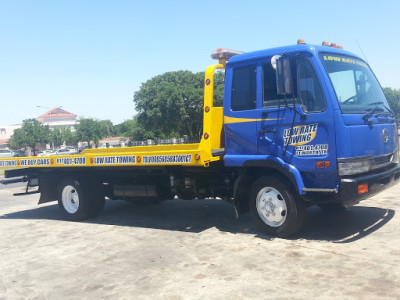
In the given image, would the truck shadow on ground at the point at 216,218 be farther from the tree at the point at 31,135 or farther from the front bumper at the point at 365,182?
the tree at the point at 31,135

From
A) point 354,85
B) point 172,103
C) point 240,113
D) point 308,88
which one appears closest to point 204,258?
point 240,113

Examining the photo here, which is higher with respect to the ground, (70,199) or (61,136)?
(61,136)

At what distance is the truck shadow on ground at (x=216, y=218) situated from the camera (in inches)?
220

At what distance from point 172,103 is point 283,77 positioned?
44848 millimetres

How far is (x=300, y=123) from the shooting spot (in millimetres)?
5023

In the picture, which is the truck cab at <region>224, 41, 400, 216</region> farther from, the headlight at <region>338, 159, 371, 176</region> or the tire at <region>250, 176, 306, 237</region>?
the tire at <region>250, 176, 306, 237</region>

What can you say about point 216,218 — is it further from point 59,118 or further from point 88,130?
point 59,118

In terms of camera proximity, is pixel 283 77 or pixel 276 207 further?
pixel 276 207

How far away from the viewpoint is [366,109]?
5.18 m

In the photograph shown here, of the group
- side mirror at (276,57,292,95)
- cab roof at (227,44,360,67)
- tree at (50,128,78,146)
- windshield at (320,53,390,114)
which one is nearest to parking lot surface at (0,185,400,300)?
windshield at (320,53,390,114)

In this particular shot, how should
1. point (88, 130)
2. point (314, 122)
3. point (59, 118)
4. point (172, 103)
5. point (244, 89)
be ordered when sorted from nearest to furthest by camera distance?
→ 1. point (314, 122)
2. point (244, 89)
3. point (172, 103)
4. point (88, 130)
5. point (59, 118)

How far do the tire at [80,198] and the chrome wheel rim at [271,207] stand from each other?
3787 mm

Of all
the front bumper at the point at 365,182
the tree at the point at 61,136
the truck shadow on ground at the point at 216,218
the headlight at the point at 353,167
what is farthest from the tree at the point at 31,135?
the headlight at the point at 353,167

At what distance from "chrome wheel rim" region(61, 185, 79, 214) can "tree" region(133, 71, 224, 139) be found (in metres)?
37.9
